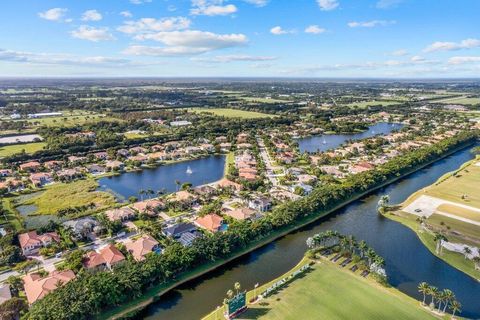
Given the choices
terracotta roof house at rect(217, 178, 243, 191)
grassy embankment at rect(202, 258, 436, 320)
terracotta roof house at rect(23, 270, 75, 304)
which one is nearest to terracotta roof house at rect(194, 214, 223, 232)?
grassy embankment at rect(202, 258, 436, 320)

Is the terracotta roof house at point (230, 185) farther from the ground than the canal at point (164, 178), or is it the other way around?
the terracotta roof house at point (230, 185)

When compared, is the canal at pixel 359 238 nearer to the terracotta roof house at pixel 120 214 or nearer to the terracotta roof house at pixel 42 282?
the terracotta roof house at pixel 42 282

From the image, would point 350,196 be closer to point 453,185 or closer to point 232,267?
point 453,185

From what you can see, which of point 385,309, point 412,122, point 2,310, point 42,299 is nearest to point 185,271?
point 42,299

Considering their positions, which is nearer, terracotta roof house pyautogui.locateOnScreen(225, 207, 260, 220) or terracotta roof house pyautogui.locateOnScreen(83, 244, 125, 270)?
terracotta roof house pyautogui.locateOnScreen(83, 244, 125, 270)

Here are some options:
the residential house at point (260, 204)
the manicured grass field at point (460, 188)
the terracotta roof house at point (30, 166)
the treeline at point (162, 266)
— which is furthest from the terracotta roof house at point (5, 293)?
the manicured grass field at point (460, 188)

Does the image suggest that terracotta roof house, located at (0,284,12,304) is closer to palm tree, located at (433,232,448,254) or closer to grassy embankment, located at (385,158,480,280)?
grassy embankment, located at (385,158,480,280)
